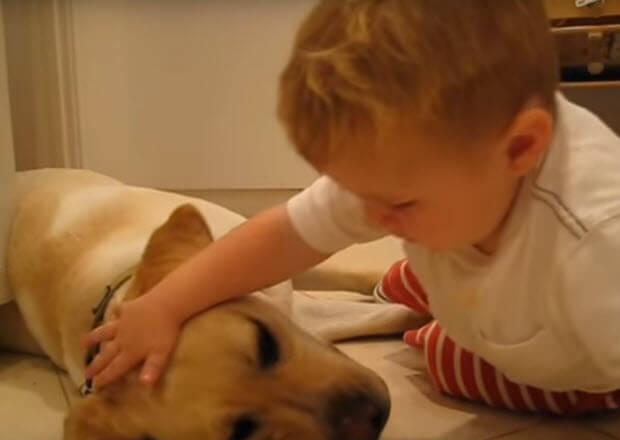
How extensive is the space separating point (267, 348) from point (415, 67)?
37cm

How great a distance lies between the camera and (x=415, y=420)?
1127mm

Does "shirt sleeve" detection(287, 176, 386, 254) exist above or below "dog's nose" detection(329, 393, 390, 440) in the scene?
above

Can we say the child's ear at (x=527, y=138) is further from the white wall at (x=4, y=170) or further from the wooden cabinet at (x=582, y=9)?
the wooden cabinet at (x=582, y=9)

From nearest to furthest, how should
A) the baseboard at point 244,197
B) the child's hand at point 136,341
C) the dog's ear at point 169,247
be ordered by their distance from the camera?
the child's hand at point 136,341 → the dog's ear at point 169,247 → the baseboard at point 244,197

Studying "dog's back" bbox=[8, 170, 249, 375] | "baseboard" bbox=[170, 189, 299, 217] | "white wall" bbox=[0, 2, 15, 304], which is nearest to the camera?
"dog's back" bbox=[8, 170, 249, 375]

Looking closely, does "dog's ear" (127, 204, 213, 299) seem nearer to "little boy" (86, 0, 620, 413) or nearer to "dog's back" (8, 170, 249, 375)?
"little boy" (86, 0, 620, 413)

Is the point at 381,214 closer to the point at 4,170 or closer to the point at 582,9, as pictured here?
the point at 4,170

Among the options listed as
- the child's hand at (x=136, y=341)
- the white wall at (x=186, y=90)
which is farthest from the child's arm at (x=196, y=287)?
the white wall at (x=186, y=90)

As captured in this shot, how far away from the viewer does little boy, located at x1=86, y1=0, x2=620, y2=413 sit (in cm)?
72

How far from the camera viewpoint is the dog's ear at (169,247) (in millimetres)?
1074

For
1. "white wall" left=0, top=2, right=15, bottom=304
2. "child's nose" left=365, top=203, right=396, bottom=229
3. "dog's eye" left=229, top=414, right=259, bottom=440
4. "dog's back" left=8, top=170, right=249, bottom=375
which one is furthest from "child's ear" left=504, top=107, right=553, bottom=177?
"white wall" left=0, top=2, right=15, bottom=304

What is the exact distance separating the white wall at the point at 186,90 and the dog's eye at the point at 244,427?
4.74 feet

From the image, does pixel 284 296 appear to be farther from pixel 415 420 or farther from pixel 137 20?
pixel 137 20

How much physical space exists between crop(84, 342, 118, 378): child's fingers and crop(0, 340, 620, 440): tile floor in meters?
0.19
